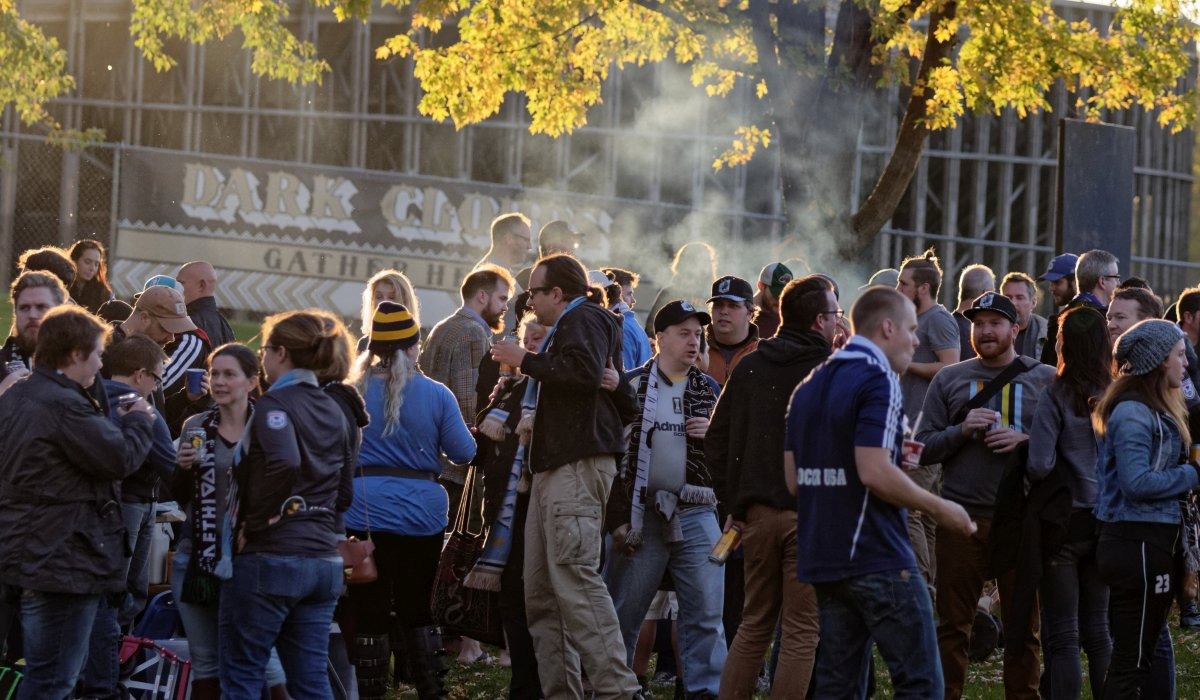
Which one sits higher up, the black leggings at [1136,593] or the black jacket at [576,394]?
the black jacket at [576,394]

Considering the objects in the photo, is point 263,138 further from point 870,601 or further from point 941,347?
point 870,601

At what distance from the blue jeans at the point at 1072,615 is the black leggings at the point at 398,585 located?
2.70 metres

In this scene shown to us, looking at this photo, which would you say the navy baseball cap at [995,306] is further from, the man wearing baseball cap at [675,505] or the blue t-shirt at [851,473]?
the blue t-shirt at [851,473]

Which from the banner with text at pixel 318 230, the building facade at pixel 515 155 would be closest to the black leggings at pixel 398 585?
the banner with text at pixel 318 230

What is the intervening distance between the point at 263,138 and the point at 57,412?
88.7 ft

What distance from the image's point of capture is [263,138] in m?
32.4

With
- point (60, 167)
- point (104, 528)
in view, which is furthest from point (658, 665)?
point (60, 167)

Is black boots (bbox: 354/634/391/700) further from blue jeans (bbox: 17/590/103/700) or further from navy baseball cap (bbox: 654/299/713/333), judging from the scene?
navy baseball cap (bbox: 654/299/713/333)

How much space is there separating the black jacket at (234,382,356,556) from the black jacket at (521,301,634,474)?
115 cm

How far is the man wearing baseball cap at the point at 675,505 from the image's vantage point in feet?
24.8

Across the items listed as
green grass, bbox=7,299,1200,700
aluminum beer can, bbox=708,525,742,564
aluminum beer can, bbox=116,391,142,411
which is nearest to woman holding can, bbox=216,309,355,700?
aluminum beer can, bbox=116,391,142,411

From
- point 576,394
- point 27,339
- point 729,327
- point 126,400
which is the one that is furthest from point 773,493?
point 27,339

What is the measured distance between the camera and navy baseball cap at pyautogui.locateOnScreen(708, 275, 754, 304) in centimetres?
812

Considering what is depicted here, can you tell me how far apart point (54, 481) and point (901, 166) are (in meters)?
9.99
